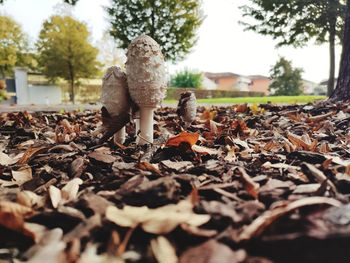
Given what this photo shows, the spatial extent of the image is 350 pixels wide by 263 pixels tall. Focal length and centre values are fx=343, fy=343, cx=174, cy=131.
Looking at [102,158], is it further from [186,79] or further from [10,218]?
[186,79]

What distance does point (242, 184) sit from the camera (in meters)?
1.04

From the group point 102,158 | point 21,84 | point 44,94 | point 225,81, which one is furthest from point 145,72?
point 225,81

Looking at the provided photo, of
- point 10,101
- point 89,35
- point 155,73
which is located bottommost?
point 10,101

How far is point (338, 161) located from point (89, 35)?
2801 cm

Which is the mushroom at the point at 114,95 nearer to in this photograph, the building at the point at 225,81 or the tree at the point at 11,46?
the tree at the point at 11,46

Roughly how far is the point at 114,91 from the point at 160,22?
20.8 metres

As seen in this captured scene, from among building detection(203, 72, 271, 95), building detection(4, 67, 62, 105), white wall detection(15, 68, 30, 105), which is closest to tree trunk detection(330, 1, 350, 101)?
building detection(4, 67, 62, 105)

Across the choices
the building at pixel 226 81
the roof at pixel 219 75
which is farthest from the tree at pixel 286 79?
the roof at pixel 219 75

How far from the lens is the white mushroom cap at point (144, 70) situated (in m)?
1.61

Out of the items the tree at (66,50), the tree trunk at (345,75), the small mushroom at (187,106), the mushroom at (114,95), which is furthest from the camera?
the tree at (66,50)

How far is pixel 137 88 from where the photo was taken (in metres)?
1.66

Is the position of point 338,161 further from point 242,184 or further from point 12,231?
point 12,231

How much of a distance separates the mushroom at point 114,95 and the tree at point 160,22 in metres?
19.6

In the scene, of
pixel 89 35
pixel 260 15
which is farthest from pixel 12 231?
pixel 89 35
